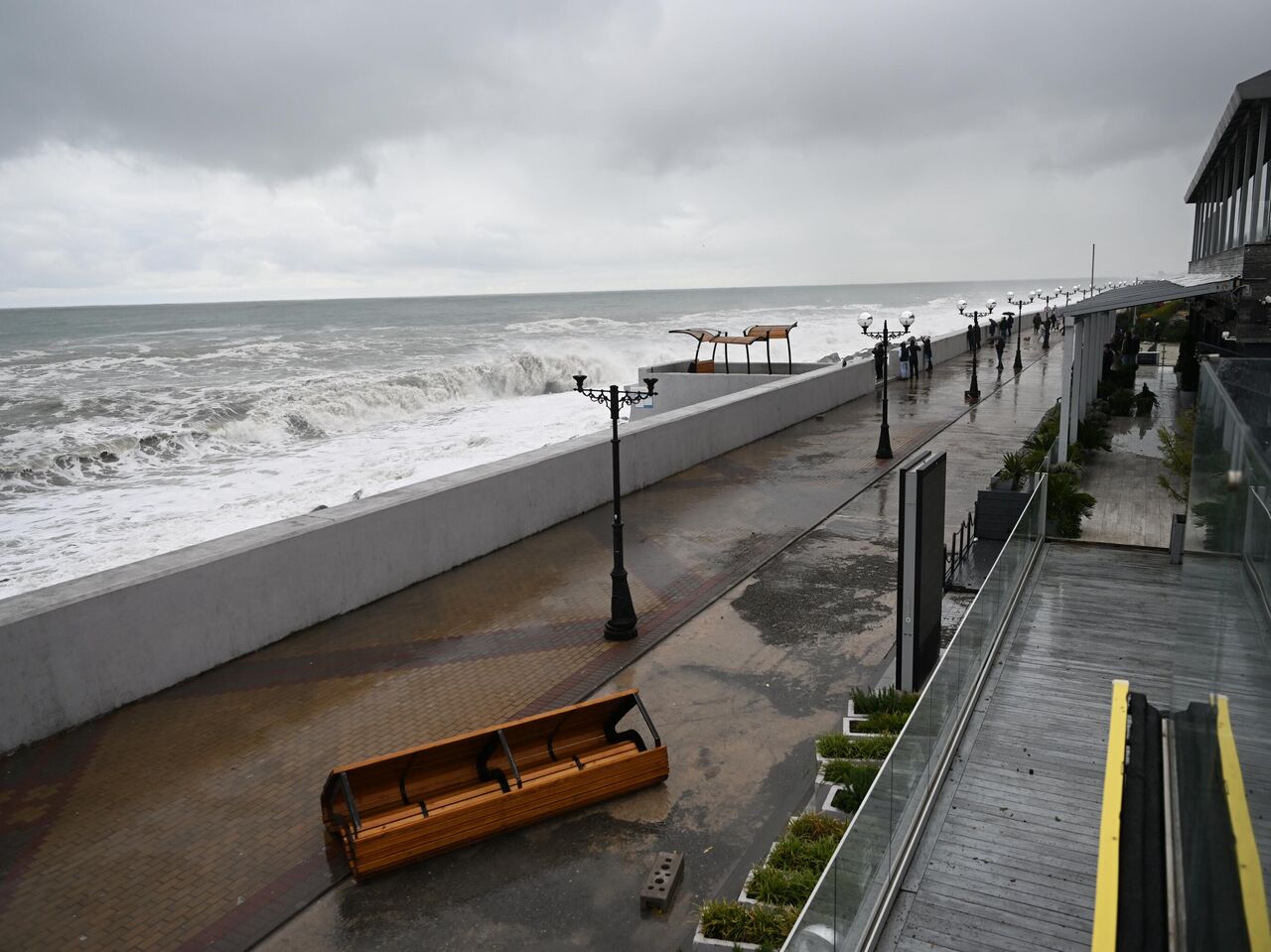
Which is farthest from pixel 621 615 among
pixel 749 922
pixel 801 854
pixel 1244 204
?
pixel 1244 204

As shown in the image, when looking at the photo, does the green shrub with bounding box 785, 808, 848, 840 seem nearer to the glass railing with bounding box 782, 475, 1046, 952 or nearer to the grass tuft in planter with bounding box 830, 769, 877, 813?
the grass tuft in planter with bounding box 830, 769, 877, 813

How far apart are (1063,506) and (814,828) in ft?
28.3

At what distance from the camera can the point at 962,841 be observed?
6516 mm

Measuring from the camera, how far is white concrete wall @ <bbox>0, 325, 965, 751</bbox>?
28.1 feet

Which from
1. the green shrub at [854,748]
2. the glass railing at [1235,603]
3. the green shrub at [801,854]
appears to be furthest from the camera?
the green shrub at [854,748]

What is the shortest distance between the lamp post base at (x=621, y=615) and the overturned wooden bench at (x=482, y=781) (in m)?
2.67

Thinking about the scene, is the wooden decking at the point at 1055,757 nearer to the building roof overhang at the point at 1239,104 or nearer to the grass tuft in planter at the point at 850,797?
the grass tuft in planter at the point at 850,797

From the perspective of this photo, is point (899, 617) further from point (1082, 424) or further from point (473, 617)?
point (1082, 424)

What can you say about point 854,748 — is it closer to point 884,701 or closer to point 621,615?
point 884,701

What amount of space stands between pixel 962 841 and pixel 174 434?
4063 centimetres

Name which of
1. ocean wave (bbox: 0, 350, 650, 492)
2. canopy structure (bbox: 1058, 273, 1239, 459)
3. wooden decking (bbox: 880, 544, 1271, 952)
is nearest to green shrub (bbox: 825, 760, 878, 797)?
wooden decking (bbox: 880, 544, 1271, 952)

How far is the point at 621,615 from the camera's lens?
10836 mm

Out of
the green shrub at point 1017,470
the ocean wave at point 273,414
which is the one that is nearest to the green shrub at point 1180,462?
the green shrub at point 1017,470

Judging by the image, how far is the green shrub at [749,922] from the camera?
5543 mm
